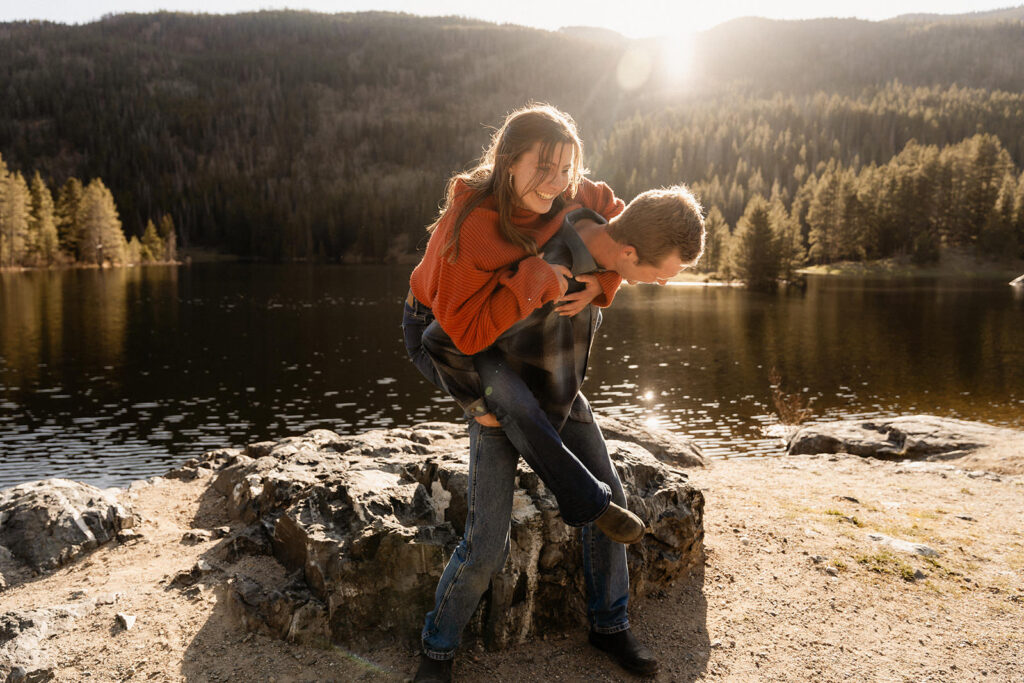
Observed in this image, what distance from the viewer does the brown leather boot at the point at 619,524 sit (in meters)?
3.91

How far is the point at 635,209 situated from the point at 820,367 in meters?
30.4

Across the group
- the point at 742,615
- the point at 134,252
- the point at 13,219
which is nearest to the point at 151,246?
the point at 134,252

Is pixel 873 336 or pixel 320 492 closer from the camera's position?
pixel 320 492

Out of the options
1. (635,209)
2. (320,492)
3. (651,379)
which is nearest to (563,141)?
(635,209)

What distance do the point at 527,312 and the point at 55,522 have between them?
666cm

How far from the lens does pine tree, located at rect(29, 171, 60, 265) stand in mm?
81125

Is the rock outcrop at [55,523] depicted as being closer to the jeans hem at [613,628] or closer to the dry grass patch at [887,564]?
the jeans hem at [613,628]

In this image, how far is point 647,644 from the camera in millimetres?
5164

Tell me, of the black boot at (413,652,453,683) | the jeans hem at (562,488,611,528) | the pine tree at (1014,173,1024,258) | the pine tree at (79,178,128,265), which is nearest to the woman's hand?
the jeans hem at (562,488,611,528)

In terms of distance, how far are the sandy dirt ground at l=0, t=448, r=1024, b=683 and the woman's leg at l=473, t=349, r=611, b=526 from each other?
1.69m

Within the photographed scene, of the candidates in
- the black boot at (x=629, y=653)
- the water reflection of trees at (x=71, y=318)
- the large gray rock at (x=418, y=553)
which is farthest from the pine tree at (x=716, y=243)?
the black boot at (x=629, y=653)

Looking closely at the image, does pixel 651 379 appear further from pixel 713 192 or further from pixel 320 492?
pixel 713 192

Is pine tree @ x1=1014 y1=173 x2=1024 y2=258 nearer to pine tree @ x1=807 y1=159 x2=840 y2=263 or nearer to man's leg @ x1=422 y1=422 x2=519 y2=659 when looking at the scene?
pine tree @ x1=807 y1=159 x2=840 y2=263

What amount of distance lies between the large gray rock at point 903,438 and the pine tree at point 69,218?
9710 centimetres
